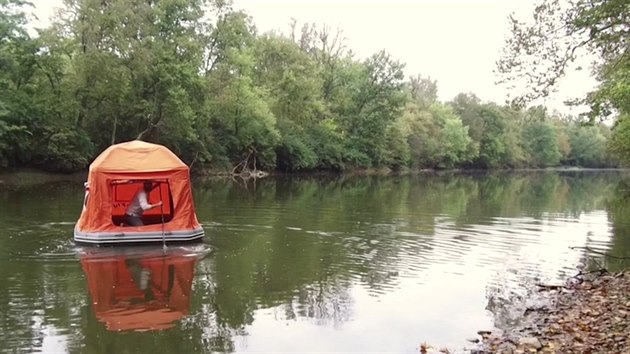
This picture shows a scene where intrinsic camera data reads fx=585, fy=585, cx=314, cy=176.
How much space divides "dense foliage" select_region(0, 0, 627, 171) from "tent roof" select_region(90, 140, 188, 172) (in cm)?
1100

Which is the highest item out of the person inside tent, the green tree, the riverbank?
the green tree

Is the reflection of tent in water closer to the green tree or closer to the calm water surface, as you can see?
the calm water surface

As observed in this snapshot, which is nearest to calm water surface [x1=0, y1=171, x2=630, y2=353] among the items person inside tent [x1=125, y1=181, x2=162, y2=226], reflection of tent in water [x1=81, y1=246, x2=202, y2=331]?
reflection of tent in water [x1=81, y1=246, x2=202, y2=331]

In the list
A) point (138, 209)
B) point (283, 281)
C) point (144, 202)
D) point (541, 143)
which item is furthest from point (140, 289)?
point (541, 143)

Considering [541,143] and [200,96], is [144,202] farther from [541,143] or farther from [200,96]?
[541,143]

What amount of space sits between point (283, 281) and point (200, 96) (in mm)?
42597

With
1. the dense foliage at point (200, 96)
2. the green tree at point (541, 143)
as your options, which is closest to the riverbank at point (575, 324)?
the dense foliage at point (200, 96)

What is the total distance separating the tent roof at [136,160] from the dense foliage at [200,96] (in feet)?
36.1

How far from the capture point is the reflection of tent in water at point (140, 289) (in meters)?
9.45

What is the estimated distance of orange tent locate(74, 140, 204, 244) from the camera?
15.2 m

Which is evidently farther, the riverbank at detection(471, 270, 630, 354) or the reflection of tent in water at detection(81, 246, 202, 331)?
the reflection of tent in water at detection(81, 246, 202, 331)

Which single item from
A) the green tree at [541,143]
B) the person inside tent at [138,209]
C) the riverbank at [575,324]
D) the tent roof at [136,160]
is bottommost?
the riverbank at [575,324]

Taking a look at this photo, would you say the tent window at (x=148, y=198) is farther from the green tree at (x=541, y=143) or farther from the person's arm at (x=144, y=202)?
the green tree at (x=541, y=143)

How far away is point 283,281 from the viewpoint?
12.5 m
